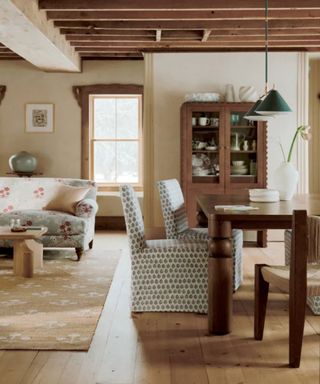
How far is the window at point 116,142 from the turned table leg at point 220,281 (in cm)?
596

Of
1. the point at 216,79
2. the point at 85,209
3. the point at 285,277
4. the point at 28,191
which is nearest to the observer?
the point at 285,277

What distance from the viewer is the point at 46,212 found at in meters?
6.70

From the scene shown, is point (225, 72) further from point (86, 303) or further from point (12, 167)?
point (86, 303)

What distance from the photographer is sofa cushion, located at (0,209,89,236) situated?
6.46 metres

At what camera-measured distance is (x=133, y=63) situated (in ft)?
Result: 31.0

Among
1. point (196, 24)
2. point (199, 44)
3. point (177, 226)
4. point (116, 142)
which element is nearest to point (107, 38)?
point (199, 44)

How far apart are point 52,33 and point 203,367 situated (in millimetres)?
4672

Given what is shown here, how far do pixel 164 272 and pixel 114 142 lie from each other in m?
5.66

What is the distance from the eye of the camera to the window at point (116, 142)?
9641 mm

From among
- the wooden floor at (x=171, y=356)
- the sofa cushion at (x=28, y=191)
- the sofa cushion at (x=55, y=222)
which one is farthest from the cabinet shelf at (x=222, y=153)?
the wooden floor at (x=171, y=356)

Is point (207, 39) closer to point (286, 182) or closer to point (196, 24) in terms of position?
point (196, 24)

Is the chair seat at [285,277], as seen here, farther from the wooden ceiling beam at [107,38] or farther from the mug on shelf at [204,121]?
the wooden ceiling beam at [107,38]

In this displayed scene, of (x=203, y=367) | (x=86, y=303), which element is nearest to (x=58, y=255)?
(x=86, y=303)

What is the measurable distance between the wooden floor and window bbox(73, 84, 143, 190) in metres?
5.49
